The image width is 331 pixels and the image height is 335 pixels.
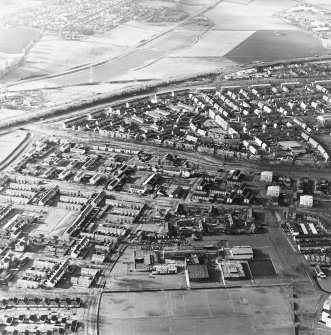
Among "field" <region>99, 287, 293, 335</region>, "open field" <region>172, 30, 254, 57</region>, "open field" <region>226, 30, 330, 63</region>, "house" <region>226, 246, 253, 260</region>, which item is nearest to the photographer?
"field" <region>99, 287, 293, 335</region>

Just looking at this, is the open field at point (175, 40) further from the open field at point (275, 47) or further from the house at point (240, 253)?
the house at point (240, 253)

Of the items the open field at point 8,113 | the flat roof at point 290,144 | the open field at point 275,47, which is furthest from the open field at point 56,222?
the open field at point 275,47

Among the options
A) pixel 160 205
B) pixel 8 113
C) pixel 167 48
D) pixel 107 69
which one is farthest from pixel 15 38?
pixel 160 205

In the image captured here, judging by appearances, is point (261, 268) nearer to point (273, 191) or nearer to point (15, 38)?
point (273, 191)

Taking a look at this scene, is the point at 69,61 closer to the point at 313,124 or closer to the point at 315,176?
the point at 313,124

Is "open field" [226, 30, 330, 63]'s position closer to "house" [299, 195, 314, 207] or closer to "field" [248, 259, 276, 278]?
"house" [299, 195, 314, 207]

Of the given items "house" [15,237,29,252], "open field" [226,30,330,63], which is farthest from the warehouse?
"open field" [226,30,330,63]
